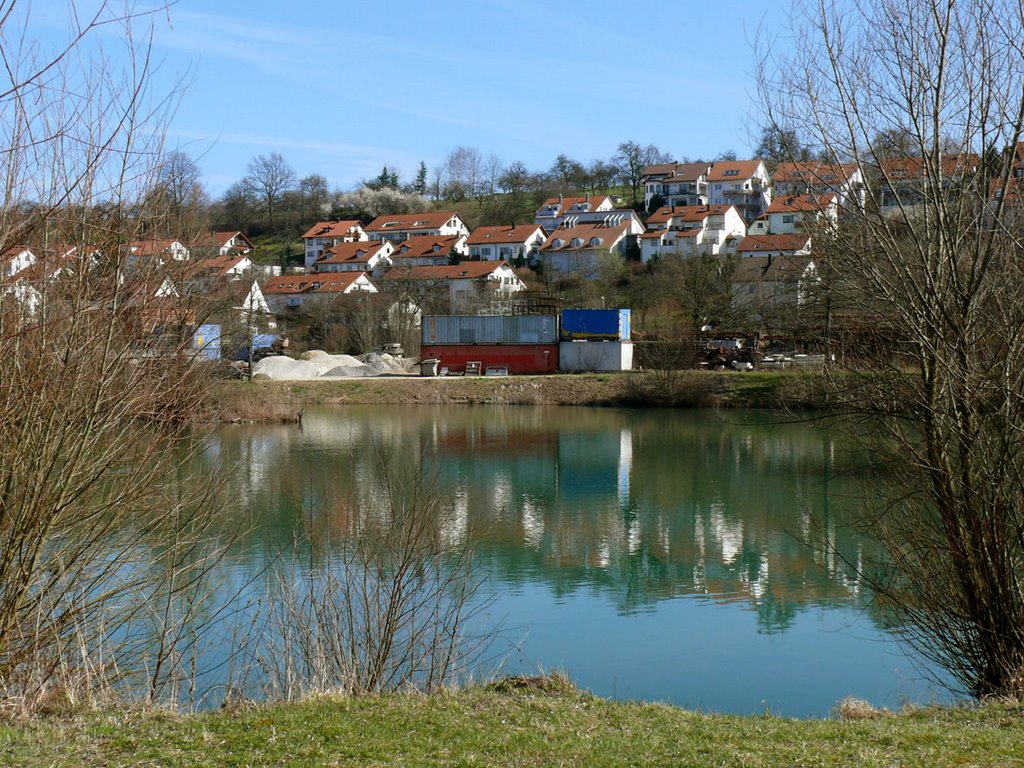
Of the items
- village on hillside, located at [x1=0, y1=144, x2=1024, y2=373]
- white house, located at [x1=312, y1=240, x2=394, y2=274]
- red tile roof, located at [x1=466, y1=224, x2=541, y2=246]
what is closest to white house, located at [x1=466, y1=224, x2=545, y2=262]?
red tile roof, located at [x1=466, y1=224, x2=541, y2=246]

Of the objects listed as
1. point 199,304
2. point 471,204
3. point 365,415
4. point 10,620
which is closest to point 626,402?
point 365,415

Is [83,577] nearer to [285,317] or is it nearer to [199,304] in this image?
[199,304]

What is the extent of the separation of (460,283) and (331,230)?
27.7 m

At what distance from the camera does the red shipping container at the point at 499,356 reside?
190ft

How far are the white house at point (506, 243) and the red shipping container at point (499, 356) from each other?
39.3 metres

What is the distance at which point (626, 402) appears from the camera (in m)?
49.2

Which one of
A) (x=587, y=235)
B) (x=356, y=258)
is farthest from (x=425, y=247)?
(x=587, y=235)

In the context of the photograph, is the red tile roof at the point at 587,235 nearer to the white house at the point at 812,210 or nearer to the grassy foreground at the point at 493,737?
the white house at the point at 812,210

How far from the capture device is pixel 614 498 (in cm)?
2361

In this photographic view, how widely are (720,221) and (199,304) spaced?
86851mm

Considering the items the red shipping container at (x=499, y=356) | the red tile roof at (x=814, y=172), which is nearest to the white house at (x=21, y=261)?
the red tile roof at (x=814, y=172)

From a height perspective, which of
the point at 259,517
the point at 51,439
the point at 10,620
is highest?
the point at 51,439

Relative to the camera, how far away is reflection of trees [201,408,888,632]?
15820 mm

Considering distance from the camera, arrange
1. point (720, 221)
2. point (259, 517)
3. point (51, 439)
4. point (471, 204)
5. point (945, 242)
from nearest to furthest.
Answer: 1. point (51, 439)
2. point (945, 242)
3. point (259, 517)
4. point (720, 221)
5. point (471, 204)
